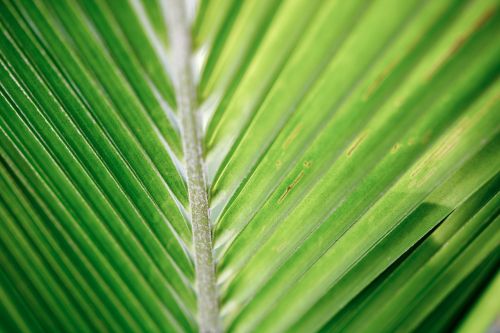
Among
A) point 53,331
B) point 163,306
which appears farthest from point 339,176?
point 53,331

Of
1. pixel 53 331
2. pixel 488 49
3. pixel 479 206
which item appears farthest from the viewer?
pixel 53 331

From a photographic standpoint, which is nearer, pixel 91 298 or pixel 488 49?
pixel 488 49

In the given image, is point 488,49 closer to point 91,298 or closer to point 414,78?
point 414,78

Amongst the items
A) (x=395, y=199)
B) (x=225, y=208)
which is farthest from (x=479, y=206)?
(x=225, y=208)

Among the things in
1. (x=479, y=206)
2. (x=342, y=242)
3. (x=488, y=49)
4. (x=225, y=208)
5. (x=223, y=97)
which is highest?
(x=223, y=97)

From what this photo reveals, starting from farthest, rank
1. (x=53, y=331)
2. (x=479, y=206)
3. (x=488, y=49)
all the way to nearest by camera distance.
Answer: (x=53, y=331), (x=479, y=206), (x=488, y=49)

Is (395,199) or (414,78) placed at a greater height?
(414,78)
